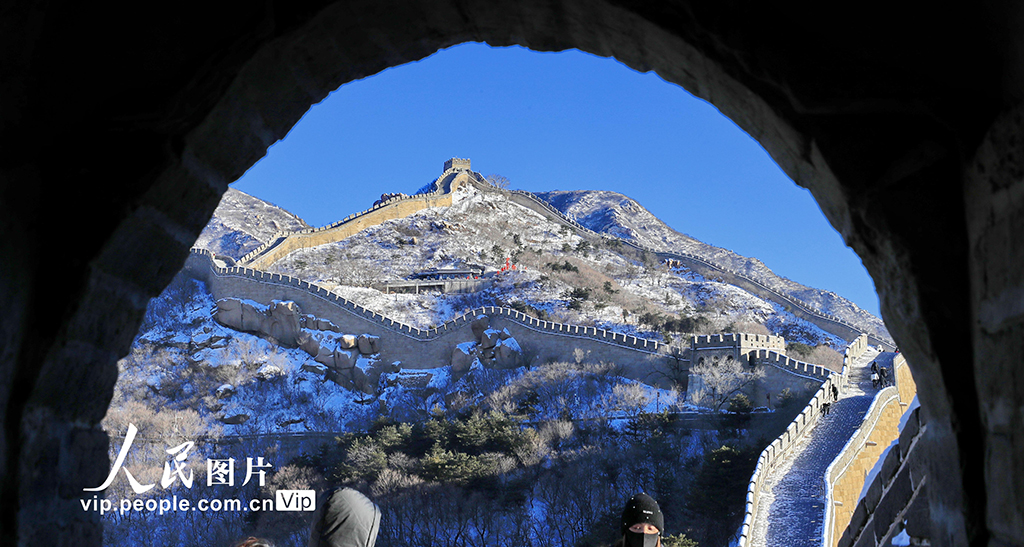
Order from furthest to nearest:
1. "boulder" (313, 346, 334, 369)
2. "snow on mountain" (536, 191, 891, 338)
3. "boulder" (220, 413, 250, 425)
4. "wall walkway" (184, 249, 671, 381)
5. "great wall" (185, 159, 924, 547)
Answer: "snow on mountain" (536, 191, 891, 338), "boulder" (313, 346, 334, 369), "boulder" (220, 413, 250, 425), "wall walkway" (184, 249, 671, 381), "great wall" (185, 159, 924, 547)

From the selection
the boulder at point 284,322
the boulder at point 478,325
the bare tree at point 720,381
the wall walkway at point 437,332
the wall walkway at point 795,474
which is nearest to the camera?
the wall walkway at point 795,474

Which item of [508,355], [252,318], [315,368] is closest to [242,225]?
[252,318]

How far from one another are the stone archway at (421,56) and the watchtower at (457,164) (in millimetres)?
62827

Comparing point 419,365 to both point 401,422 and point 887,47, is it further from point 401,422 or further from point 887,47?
point 887,47

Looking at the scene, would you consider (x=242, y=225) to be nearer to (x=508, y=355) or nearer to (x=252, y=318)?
(x=252, y=318)

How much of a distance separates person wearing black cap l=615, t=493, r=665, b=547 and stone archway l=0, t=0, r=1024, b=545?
746 millimetres

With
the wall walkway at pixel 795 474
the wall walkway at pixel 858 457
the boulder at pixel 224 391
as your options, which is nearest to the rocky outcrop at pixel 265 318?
the boulder at pixel 224 391

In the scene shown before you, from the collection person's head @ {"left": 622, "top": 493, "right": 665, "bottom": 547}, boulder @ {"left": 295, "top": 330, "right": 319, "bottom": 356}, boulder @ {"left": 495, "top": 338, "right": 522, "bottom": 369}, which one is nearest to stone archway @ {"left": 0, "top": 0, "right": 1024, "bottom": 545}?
person's head @ {"left": 622, "top": 493, "right": 665, "bottom": 547}

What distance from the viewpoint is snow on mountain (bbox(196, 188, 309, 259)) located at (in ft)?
241

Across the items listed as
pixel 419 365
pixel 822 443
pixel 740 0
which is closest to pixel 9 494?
pixel 740 0

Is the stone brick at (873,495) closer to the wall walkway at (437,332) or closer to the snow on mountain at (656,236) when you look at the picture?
the wall walkway at (437,332)

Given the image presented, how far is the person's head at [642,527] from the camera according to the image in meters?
2.06

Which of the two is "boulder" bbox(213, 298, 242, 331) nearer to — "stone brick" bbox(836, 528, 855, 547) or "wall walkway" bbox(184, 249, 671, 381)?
"wall walkway" bbox(184, 249, 671, 381)

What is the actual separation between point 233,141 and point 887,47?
1.50m
